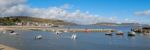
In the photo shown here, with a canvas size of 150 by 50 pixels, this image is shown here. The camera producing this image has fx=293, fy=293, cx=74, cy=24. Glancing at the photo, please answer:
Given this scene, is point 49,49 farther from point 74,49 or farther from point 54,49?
point 74,49

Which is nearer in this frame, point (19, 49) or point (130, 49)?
point (19, 49)

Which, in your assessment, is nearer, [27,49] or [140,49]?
[27,49]

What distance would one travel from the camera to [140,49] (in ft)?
169

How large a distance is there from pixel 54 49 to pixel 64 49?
1.69 meters

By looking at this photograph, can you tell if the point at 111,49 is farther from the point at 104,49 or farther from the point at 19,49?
the point at 19,49

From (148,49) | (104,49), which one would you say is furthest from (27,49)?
(148,49)

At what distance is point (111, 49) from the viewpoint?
4938 centimetres

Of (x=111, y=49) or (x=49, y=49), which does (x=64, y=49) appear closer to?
(x=49, y=49)

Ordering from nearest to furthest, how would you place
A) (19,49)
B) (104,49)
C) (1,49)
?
(1,49)
(19,49)
(104,49)

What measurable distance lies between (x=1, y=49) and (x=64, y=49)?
10134mm

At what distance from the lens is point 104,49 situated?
49.1m

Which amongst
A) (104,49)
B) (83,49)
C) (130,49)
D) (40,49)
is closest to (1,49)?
(40,49)

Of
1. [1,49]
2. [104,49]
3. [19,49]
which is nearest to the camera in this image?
[1,49]

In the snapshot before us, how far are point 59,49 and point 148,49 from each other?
16.0 meters
